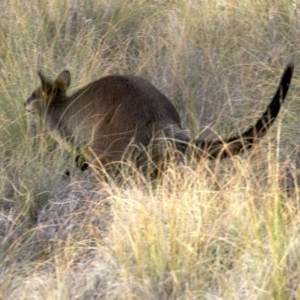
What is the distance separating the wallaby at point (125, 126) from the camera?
4.78 metres

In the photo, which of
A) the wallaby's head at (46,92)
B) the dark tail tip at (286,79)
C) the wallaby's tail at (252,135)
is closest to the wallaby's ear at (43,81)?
the wallaby's head at (46,92)

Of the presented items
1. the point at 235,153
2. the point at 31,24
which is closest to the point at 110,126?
the point at 235,153

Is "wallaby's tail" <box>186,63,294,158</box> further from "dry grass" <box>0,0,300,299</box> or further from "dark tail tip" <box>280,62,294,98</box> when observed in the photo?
"dry grass" <box>0,0,300,299</box>

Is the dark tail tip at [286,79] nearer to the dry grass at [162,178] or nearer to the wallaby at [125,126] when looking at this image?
the wallaby at [125,126]

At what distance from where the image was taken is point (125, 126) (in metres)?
5.19

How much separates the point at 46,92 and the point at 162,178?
1.32 m

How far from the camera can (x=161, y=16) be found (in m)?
6.97

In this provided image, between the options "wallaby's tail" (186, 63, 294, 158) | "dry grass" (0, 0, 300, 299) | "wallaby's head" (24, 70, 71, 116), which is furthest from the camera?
"wallaby's head" (24, 70, 71, 116)

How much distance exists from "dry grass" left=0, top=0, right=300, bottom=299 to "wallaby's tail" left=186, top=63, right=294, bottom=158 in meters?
0.11

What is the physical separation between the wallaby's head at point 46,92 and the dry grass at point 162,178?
95mm

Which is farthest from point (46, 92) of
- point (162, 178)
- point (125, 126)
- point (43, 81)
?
point (162, 178)

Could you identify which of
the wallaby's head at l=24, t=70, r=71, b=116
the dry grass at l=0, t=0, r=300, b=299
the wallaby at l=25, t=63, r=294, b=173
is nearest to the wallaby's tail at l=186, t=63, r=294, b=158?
the wallaby at l=25, t=63, r=294, b=173

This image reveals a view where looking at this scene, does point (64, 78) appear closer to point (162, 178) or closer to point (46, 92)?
point (46, 92)

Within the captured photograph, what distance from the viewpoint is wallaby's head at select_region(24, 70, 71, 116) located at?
19.2ft
